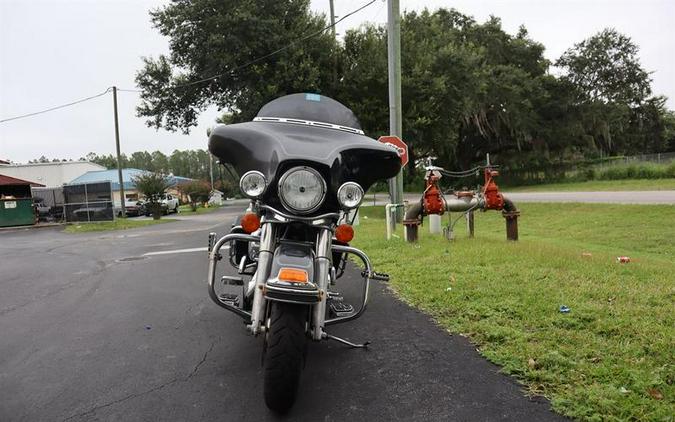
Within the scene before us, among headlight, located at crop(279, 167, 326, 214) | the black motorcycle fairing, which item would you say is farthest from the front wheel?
the black motorcycle fairing

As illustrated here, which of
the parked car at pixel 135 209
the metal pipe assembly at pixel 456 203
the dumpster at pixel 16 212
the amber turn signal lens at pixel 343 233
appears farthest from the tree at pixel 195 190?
the amber turn signal lens at pixel 343 233

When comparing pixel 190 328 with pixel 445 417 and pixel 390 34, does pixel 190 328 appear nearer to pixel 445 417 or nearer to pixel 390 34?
pixel 445 417

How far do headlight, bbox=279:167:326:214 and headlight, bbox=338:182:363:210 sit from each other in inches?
7.3

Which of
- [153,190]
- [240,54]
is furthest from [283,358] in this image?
[153,190]

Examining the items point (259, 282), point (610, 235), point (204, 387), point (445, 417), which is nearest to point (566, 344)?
point (445, 417)

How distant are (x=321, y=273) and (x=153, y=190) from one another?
81.4ft

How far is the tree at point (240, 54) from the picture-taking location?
1673 centimetres

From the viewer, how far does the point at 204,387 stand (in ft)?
10.1

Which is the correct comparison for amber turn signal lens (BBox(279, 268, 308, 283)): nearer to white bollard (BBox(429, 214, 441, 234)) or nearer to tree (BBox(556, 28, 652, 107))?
white bollard (BBox(429, 214, 441, 234))

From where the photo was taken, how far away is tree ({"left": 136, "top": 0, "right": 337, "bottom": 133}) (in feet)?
54.9

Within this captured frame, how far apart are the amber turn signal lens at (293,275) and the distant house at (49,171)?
47.6m

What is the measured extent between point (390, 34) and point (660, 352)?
10.2 metres

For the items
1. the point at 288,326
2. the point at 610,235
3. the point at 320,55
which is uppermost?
the point at 320,55

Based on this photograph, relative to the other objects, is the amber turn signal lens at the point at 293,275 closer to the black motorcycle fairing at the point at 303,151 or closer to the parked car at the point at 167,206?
the black motorcycle fairing at the point at 303,151
